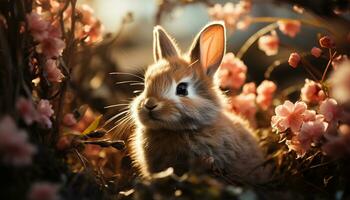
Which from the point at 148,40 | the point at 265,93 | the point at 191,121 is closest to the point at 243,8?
the point at 265,93

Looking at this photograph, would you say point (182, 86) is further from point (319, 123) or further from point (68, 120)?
point (319, 123)

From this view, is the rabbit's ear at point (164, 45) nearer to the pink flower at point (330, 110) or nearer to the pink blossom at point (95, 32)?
the pink blossom at point (95, 32)

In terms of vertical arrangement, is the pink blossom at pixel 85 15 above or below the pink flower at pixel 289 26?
above

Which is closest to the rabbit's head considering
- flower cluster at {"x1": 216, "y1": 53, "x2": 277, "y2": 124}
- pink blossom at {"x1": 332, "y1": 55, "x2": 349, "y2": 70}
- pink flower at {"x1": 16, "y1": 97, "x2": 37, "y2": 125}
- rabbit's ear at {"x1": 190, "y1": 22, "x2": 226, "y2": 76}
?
rabbit's ear at {"x1": 190, "y1": 22, "x2": 226, "y2": 76}

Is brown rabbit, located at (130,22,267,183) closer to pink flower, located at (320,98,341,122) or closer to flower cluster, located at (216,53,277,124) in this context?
flower cluster, located at (216,53,277,124)

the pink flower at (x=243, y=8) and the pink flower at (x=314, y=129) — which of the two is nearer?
the pink flower at (x=314, y=129)

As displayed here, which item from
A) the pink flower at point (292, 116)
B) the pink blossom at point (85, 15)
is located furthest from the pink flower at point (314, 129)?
the pink blossom at point (85, 15)

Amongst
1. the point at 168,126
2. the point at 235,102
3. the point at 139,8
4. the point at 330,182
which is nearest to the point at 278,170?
the point at 330,182
